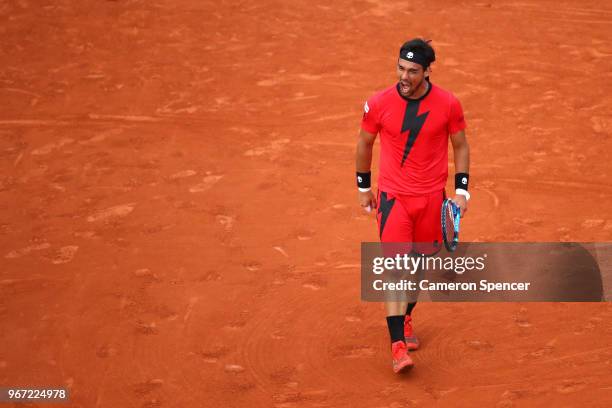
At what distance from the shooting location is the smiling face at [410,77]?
6.05m

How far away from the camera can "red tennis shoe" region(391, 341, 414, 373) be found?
6406 millimetres

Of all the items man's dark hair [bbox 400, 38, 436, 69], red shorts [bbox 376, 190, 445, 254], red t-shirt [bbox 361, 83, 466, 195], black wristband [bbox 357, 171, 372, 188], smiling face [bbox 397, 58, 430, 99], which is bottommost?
red shorts [bbox 376, 190, 445, 254]

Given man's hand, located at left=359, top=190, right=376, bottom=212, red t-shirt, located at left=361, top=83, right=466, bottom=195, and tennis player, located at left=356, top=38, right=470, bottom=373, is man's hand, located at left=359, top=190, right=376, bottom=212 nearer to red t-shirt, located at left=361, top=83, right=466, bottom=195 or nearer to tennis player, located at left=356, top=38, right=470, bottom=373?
tennis player, located at left=356, top=38, right=470, bottom=373

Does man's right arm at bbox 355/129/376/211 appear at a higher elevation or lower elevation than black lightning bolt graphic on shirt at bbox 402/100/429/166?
lower

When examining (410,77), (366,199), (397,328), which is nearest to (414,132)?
(410,77)

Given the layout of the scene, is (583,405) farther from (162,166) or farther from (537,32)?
(537,32)

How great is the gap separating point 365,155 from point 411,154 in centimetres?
39

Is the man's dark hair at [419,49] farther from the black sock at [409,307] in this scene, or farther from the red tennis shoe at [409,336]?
the red tennis shoe at [409,336]

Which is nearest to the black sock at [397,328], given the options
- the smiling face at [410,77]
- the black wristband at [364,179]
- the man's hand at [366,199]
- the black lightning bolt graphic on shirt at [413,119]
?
the man's hand at [366,199]

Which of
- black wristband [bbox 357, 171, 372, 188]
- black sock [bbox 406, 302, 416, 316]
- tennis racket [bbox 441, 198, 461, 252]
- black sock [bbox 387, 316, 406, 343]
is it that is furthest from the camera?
black sock [bbox 406, 302, 416, 316]

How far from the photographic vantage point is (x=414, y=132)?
6.26m

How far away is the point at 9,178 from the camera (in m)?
10.1

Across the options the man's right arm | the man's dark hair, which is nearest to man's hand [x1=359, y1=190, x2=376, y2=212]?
the man's right arm

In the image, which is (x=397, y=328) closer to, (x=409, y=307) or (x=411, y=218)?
(x=409, y=307)
